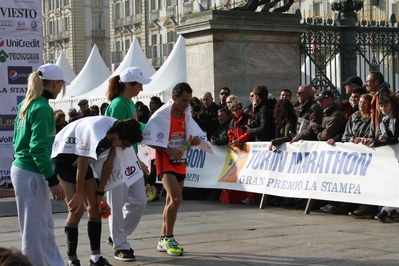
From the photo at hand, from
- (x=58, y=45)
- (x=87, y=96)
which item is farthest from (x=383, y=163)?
(x=58, y=45)

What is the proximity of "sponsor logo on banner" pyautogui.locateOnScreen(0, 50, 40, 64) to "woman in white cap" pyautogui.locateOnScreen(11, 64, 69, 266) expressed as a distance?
7.56 m

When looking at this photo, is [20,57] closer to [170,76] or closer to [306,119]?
[306,119]

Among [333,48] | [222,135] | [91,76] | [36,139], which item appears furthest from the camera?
[91,76]

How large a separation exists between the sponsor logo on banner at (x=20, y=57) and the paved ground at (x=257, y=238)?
307 centimetres

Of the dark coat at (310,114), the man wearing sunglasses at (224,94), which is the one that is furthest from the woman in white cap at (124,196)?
the man wearing sunglasses at (224,94)

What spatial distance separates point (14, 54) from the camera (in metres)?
13.9

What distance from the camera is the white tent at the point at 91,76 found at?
3481 centimetres

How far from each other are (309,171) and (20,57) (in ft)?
18.4

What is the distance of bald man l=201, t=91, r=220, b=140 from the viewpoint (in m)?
13.6

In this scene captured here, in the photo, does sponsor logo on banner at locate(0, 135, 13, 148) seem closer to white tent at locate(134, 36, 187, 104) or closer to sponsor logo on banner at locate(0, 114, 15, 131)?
sponsor logo on banner at locate(0, 114, 15, 131)

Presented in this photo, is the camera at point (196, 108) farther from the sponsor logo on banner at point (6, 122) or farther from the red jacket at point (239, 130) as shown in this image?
the sponsor logo on banner at point (6, 122)

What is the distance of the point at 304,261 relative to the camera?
759 centimetres

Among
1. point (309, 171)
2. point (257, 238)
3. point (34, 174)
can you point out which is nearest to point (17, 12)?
point (309, 171)

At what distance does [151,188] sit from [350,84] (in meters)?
3.69
